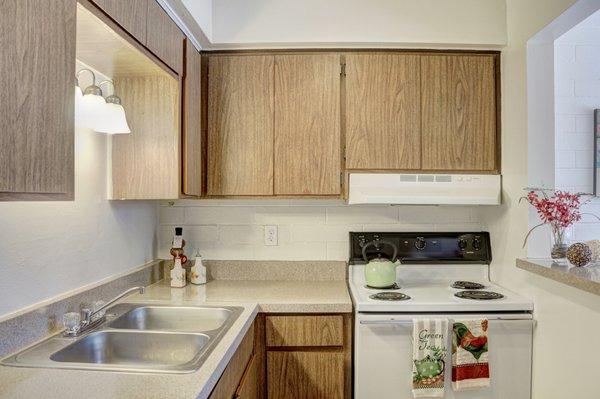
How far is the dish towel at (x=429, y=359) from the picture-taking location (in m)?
1.75

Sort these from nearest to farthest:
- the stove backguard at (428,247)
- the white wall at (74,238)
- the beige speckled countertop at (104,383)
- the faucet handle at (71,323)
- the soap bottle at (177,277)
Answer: the beige speckled countertop at (104,383), the white wall at (74,238), the faucet handle at (71,323), the soap bottle at (177,277), the stove backguard at (428,247)

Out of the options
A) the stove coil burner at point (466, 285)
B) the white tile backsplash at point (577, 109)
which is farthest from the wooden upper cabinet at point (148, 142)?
the white tile backsplash at point (577, 109)

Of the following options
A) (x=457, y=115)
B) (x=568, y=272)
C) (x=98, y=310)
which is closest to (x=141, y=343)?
(x=98, y=310)

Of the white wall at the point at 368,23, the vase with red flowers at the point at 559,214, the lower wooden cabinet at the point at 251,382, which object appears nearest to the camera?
the lower wooden cabinet at the point at 251,382

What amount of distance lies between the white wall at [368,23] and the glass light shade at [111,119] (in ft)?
2.33

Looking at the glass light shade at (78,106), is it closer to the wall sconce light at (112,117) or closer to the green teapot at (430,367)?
the wall sconce light at (112,117)

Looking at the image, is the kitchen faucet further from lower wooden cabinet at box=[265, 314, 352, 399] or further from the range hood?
the range hood

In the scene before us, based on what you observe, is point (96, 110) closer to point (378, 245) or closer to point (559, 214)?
point (378, 245)

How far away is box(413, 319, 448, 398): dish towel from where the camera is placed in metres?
1.75

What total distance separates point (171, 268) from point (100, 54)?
4.14ft

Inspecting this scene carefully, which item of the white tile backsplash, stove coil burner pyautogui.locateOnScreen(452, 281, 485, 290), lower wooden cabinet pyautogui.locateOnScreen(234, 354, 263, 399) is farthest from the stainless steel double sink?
the white tile backsplash

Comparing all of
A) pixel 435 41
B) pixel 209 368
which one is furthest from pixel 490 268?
pixel 209 368

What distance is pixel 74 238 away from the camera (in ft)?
5.18

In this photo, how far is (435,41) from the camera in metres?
2.04
